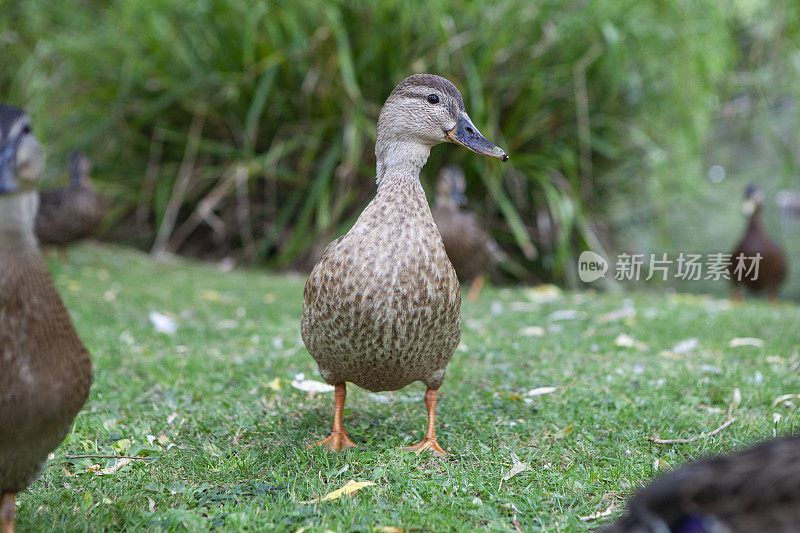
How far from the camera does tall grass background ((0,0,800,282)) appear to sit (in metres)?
8.21

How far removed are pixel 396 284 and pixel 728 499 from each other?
1392mm

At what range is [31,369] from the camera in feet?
6.52

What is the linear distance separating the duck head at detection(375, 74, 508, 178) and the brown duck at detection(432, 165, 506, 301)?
13.5ft

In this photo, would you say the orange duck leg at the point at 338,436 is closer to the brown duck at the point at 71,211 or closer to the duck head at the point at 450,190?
the duck head at the point at 450,190

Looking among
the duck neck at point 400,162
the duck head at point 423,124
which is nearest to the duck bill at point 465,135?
the duck head at point 423,124

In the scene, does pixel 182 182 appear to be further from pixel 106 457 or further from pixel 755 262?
pixel 755 262

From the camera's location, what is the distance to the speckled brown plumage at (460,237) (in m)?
7.36

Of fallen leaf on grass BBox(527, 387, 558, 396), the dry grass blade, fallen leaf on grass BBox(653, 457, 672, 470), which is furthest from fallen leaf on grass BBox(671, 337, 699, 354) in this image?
the dry grass blade

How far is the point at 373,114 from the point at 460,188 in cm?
136

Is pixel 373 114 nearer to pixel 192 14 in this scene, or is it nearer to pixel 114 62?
pixel 192 14

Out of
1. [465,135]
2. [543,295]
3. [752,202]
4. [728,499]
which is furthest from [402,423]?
[752,202]

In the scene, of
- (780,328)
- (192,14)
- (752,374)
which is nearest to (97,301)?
(192,14)

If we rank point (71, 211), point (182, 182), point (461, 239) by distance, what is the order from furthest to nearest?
point (182, 182) < point (71, 211) < point (461, 239)

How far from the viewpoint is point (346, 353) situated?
2.81 metres
